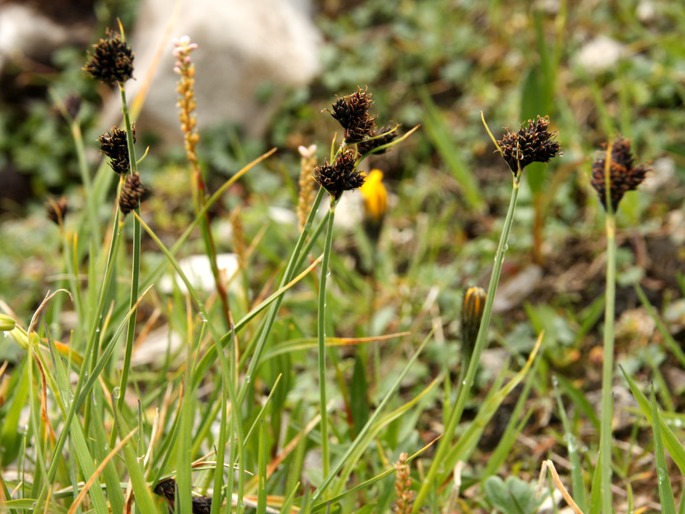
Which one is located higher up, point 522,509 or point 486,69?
Answer: point 486,69

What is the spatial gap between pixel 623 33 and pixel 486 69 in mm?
551

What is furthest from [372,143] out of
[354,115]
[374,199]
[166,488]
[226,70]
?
[226,70]

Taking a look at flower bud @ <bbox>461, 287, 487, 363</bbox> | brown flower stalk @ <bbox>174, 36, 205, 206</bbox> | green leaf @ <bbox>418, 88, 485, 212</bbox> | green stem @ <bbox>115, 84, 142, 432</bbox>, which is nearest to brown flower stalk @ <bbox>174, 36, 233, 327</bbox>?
brown flower stalk @ <bbox>174, 36, 205, 206</bbox>

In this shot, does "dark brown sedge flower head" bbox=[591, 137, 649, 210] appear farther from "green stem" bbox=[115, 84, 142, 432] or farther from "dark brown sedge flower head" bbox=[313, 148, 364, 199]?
"green stem" bbox=[115, 84, 142, 432]

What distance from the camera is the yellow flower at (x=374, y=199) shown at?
6.67 ft

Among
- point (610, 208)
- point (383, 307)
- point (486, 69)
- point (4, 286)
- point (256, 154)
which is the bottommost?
point (610, 208)

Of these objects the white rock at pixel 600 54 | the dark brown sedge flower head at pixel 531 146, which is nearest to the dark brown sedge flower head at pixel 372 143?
the dark brown sedge flower head at pixel 531 146

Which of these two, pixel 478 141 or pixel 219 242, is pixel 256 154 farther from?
pixel 478 141

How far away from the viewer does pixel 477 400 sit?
1965 mm

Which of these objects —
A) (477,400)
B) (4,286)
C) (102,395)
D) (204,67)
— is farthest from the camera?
(204,67)

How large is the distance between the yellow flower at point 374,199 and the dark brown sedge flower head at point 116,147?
1035 mm

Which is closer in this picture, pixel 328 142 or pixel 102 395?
pixel 102 395

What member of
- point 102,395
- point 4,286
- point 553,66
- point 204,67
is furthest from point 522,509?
point 204,67

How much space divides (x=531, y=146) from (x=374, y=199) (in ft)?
3.66
